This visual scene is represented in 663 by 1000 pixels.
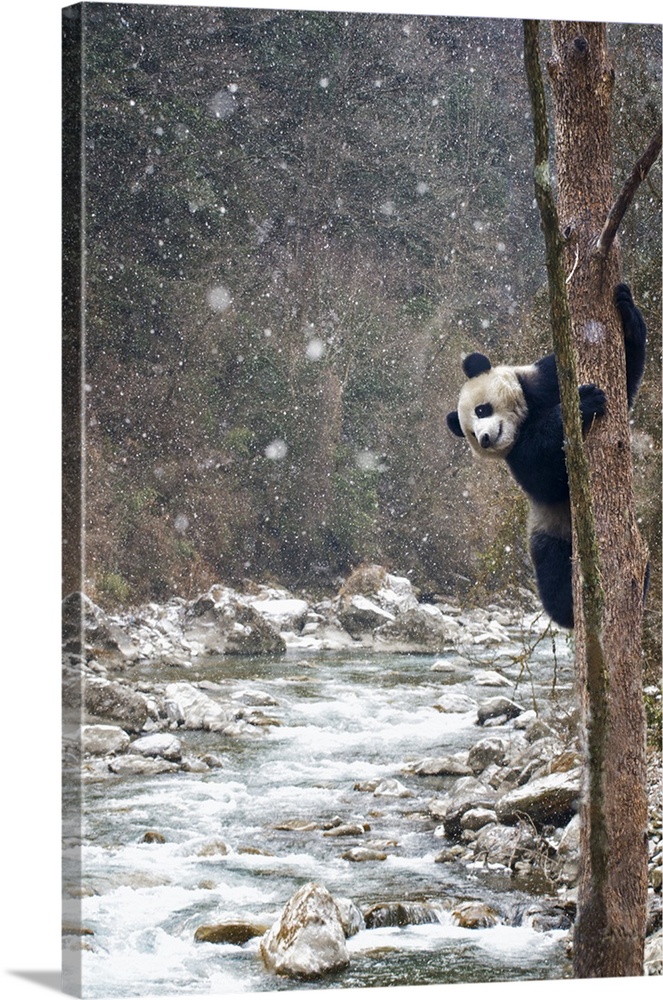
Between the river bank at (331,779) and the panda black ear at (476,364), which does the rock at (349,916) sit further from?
the panda black ear at (476,364)

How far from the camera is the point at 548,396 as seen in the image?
161 inches

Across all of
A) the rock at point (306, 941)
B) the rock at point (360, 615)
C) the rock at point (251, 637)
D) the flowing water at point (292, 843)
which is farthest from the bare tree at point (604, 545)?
the rock at point (251, 637)

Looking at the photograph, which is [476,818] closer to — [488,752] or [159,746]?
[488,752]

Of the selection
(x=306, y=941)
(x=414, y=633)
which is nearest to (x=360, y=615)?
(x=414, y=633)

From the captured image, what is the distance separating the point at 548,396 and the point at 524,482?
0.29m

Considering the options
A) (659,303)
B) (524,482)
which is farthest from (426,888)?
(659,303)

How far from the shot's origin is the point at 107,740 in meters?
3.73

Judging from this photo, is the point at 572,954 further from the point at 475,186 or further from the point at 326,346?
the point at 475,186

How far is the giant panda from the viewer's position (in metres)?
4.05

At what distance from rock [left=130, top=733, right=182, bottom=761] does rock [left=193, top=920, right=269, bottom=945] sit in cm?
50

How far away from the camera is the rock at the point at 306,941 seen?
379cm

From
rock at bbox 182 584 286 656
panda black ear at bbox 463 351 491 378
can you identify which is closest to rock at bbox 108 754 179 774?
rock at bbox 182 584 286 656

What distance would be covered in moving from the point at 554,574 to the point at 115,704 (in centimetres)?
148

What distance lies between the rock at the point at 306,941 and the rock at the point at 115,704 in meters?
0.72
